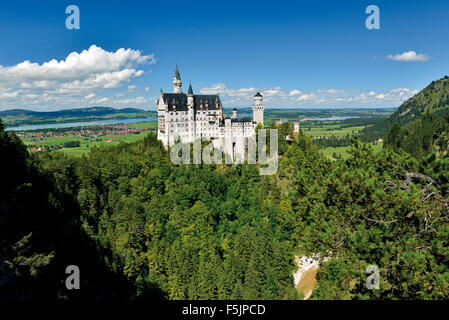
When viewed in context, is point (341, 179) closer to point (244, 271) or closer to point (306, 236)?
point (306, 236)

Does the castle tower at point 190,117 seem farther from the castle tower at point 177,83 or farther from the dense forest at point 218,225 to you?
the dense forest at point 218,225

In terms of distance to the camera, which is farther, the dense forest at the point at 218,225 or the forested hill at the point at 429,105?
the forested hill at the point at 429,105

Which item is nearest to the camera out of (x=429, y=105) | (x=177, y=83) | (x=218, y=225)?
(x=218, y=225)

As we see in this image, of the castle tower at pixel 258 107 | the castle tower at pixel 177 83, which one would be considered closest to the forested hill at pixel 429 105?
the castle tower at pixel 258 107

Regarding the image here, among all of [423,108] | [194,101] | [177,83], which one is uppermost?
[423,108]

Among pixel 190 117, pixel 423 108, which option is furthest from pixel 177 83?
pixel 423 108

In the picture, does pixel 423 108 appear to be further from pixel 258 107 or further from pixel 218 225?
pixel 218 225
